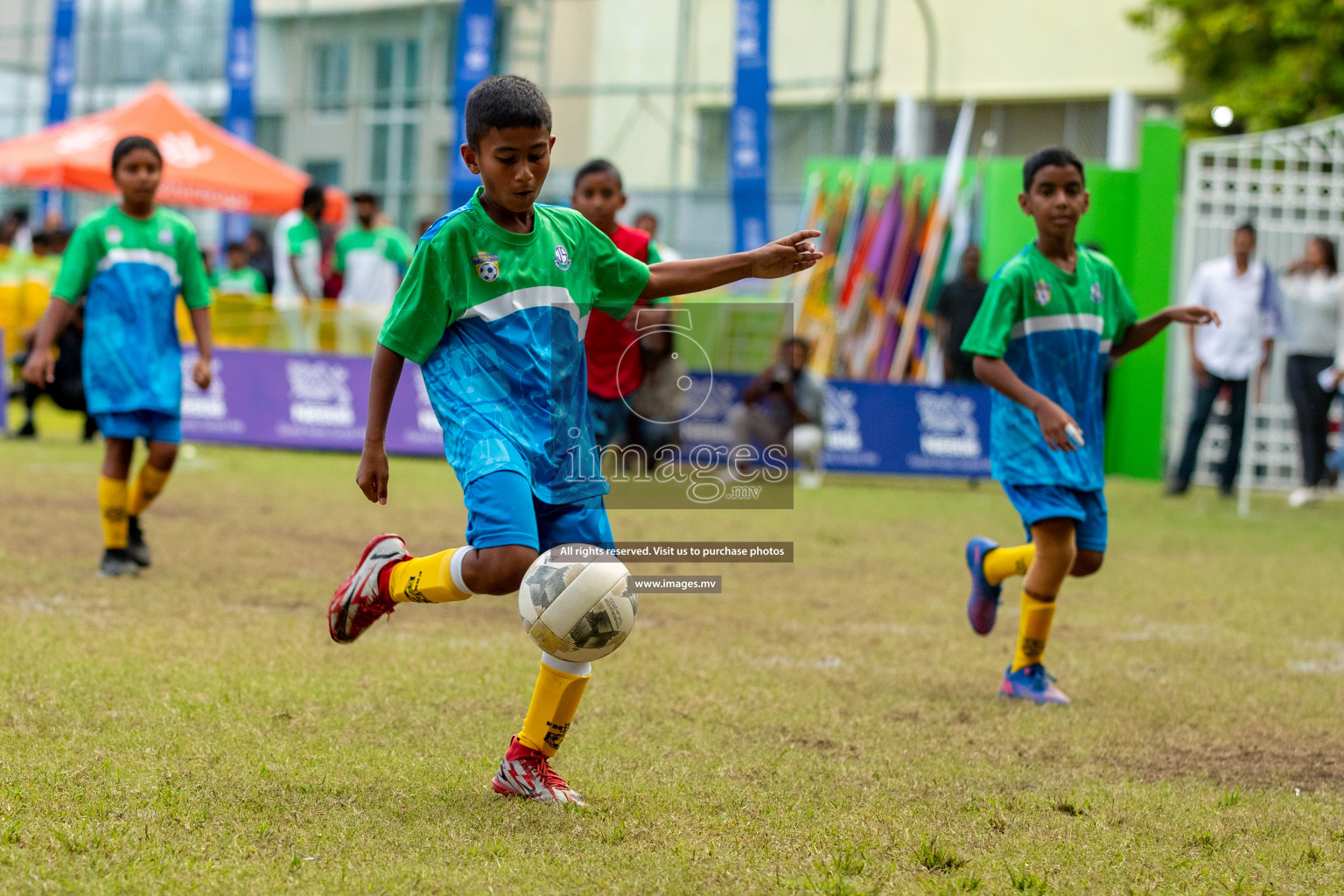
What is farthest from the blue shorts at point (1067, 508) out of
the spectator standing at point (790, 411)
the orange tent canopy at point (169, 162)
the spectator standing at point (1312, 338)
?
the orange tent canopy at point (169, 162)

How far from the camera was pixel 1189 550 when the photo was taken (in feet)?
32.4

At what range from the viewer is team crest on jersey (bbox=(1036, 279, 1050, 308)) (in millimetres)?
5379

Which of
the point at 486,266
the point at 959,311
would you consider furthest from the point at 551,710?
the point at 959,311

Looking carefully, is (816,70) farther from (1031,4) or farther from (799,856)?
(799,856)

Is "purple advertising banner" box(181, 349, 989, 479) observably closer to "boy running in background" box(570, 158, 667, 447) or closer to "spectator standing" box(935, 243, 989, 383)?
"spectator standing" box(935, 243, 989, 383)

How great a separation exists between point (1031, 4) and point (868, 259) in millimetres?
10552

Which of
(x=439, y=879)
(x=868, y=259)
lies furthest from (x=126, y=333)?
(x=868, y=259)

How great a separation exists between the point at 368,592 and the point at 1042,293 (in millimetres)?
2681

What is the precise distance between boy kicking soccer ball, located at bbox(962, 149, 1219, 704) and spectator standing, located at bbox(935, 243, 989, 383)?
913 cm

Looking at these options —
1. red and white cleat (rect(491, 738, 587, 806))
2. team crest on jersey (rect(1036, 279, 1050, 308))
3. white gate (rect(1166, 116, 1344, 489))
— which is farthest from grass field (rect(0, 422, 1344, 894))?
white gate (rect(1166, 116, 1344, 489))

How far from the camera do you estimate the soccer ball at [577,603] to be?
3.57 metres

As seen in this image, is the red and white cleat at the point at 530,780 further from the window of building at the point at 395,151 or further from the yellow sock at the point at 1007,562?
the window of building at the point at 395,151

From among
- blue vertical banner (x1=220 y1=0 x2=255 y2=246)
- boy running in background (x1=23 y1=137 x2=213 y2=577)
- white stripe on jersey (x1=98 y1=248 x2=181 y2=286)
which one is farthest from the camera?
blue vertical banner (x1=220 y1=0 x2=255 y2=246)

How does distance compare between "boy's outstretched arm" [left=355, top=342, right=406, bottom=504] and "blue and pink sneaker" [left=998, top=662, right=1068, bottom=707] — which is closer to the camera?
"boy's outstretched arm" [left=355, top=342, right=406, bottom=504]
